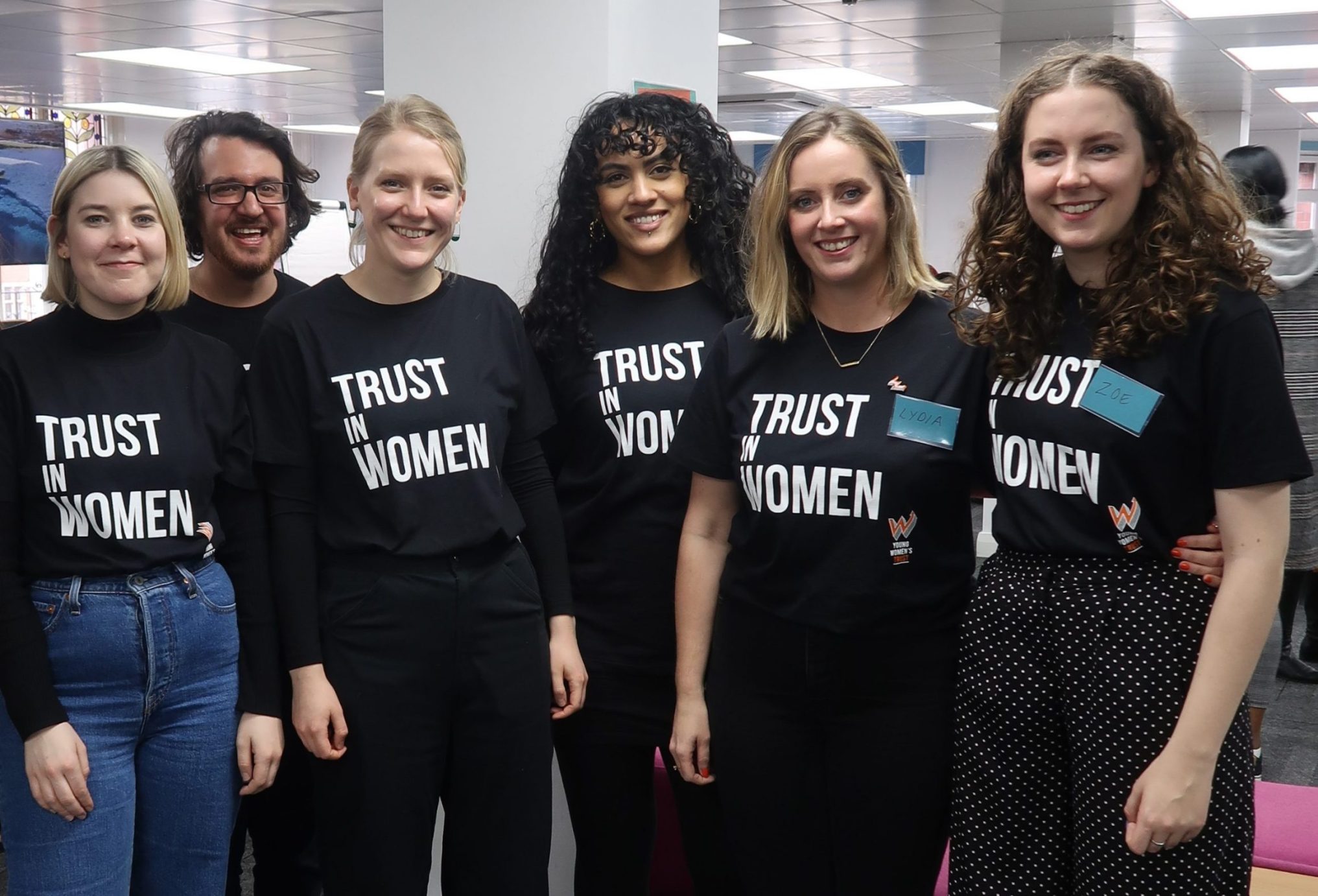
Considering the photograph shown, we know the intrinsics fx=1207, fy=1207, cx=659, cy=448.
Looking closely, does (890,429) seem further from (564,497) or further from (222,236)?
(222,236)

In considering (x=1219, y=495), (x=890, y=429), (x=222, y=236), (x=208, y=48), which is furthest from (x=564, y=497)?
(x=208, y=48)

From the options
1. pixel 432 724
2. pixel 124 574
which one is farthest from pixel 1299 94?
pixel 124 574

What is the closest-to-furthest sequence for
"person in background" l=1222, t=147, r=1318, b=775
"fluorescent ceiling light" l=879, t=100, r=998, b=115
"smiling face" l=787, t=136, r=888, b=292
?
"smiling face" l=787, t=136, r=888, b=292 → "person in background" l=1222, t=147, r=1318, b=775 → "fluorescent ceiling light" l=879, t=100, r=998, b=115

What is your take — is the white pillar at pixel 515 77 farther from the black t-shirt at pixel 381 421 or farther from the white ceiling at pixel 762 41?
the white ceiling at pixel 762 41

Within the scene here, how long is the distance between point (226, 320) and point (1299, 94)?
11.5 meters

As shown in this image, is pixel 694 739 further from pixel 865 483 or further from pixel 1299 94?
pixel 1299 94

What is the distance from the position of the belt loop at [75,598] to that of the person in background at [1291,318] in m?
2.66

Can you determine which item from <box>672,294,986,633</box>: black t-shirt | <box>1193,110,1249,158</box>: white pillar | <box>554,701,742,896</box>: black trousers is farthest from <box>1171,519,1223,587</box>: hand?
<box>1193,110,1249,158</box>: white pillar

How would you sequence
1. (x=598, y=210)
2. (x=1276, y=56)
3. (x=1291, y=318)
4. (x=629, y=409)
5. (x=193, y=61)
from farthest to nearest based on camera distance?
1. (x=193, y=61)
2. (x=1276, y=56)
3. (x=1291, y=318)
4. (x=598, y=210)
5. (x=629, y=409)

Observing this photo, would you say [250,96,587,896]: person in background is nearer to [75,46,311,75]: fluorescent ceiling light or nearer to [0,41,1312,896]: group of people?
[0,41,1312,896]: group of people

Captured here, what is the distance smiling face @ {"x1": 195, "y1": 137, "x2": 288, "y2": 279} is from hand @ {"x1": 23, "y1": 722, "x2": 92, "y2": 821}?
0.89 meters

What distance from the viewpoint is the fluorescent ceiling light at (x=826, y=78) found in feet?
33.0

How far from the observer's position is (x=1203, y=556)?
4.54 feet

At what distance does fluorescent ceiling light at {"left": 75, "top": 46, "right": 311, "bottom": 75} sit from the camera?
30.7 ft
